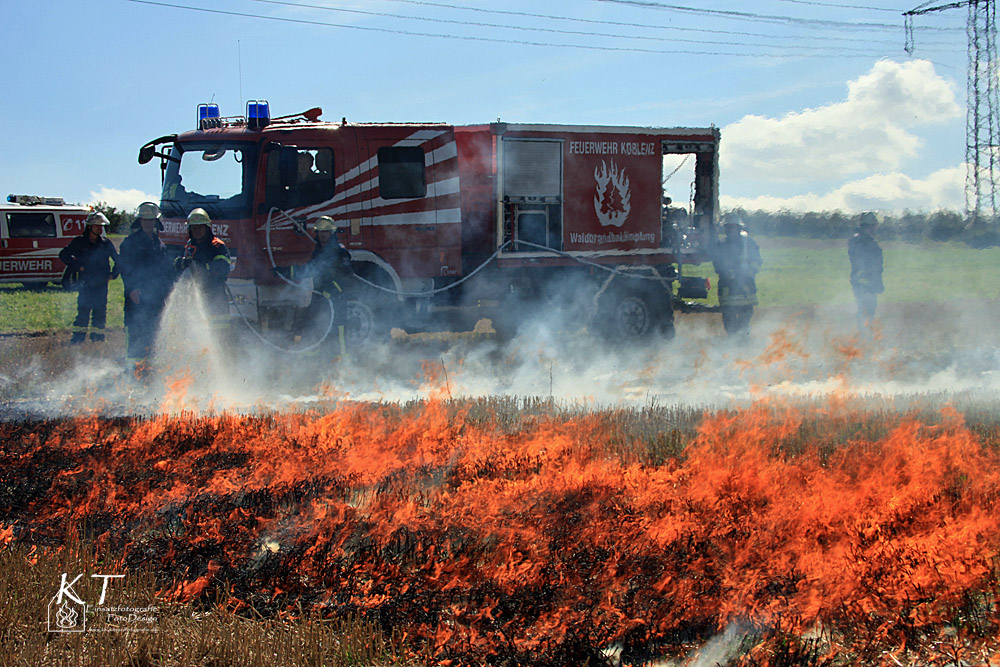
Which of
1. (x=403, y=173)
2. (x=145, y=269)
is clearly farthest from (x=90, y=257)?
(x=403, y=173)

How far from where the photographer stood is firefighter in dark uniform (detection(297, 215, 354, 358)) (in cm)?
1012

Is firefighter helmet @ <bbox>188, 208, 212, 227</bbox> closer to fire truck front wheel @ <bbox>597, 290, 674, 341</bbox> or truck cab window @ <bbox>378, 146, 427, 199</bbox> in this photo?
truck cab window @ <bbox>378, 146, 427, 199</bbox>

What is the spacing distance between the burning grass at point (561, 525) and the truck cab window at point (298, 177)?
4.20 m

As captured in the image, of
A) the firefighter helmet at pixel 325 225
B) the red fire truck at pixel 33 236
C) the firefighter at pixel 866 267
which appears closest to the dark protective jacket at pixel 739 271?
the firefighter at pixel 866 267

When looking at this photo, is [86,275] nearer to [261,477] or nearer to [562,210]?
[261,477]

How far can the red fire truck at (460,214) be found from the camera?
10344 millimetres

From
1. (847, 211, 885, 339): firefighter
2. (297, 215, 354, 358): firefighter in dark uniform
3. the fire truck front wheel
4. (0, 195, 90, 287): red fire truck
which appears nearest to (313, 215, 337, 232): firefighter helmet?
(297, 215, 354, 358): firefighter in dark uniform

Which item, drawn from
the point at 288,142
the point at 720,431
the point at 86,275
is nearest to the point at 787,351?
the point at 720,431

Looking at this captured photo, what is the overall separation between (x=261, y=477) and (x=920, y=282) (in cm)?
2777

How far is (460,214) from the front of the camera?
36.6 ft

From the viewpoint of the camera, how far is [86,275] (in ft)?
31.4

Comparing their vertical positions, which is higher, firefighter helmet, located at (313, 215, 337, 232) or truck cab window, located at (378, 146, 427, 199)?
truck cab window, located at (378, 146, 427, 199)

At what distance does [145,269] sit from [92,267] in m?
0.88

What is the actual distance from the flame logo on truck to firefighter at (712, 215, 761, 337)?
1.78m
